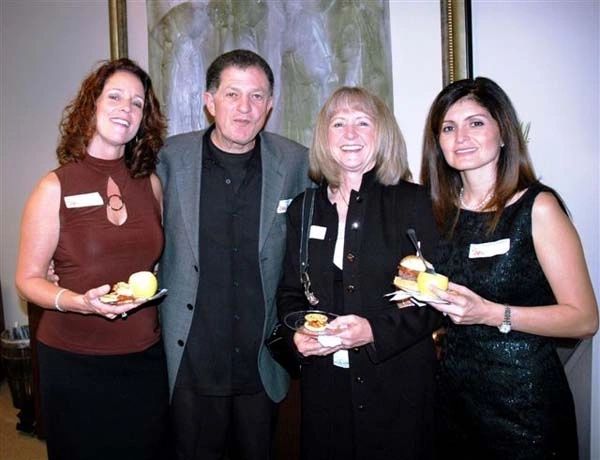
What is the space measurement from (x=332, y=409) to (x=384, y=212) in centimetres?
79

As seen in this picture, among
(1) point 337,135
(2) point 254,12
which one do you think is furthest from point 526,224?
(2) point 254,12

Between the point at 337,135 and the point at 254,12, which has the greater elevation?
the point at 254,12

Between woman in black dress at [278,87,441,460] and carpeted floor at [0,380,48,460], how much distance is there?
2654mm

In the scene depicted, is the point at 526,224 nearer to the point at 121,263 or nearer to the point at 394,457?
the point at 394,457

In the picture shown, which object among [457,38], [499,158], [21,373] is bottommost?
[21,373]

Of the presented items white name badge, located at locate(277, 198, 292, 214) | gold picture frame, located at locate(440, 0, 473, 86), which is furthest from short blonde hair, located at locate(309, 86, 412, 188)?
gold picture frame, located at locate(440, 0, 473, 86)

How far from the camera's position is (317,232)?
6.64 feet

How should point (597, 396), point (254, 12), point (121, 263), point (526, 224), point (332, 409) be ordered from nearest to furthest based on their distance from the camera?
point (526, 224), point (332, 409), point (121, 263), point (597, 396), point (254, 12)

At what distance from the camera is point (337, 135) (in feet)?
6.65

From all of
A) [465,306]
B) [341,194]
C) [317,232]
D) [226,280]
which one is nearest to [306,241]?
[317,232]

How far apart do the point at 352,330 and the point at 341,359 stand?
218mm

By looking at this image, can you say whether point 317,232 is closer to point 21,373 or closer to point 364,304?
point 364,304

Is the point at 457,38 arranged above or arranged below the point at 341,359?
above

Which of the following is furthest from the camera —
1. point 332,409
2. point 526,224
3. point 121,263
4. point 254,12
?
point 254,12
